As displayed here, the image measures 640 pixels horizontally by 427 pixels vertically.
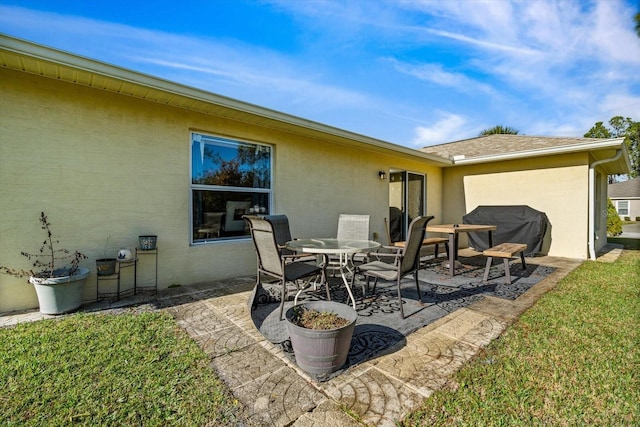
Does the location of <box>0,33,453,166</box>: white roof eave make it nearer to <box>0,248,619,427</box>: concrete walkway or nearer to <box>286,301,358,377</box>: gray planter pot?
<box>0,248,619,427</box>: concrete walkway

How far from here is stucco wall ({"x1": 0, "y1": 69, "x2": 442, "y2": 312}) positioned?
324 cm

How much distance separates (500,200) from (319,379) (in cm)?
815

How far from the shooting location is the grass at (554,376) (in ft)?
5.51

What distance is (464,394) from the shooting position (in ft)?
6.14

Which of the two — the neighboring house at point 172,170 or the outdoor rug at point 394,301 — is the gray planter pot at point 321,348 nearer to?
the outdoor rug at point 394,301

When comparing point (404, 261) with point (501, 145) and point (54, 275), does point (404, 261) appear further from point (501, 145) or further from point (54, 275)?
point (501, 145)

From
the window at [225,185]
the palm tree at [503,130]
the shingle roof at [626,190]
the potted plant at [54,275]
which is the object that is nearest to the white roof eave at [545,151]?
the window at [225,185]

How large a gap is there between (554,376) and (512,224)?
6083 millimetres

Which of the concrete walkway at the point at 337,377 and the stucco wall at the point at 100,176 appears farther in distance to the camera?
the stucco wall at the point at 100,176

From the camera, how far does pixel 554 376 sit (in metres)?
2.07

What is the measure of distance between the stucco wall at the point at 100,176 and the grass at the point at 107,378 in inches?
44.8

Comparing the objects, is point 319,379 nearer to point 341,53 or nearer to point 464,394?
point 464,394

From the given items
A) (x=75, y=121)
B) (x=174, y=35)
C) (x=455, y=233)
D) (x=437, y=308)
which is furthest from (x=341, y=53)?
(x=437, y=308)

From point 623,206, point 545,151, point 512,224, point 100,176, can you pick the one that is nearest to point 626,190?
point 623,206
